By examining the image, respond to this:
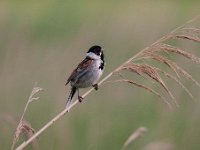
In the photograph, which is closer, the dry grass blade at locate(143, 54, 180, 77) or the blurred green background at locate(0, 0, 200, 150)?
the dry grass blade at locate(143, 54, 180, 77)

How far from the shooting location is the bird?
5535 mm

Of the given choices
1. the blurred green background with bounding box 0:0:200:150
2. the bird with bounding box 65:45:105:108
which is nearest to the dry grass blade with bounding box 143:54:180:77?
the blurred green background with bounding box 0:0:200:150

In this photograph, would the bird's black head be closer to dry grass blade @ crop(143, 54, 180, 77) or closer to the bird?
the bird

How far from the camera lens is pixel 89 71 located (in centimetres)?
560

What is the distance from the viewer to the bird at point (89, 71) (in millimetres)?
5535

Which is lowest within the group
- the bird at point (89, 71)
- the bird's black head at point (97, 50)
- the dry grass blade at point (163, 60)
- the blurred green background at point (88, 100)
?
the blurred green background at point (88, 100)

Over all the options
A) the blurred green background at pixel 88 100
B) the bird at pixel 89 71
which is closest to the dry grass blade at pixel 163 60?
the blurred green background at pixel 88 100

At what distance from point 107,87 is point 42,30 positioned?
11.3 feet

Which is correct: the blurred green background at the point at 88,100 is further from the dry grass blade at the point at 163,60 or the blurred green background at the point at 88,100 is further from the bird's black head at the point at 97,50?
the bird's black head at the point at 97,50

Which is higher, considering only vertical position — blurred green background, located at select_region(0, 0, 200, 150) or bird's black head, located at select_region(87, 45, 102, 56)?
bird's black head, located at select_region(87, 45, 102, 56)

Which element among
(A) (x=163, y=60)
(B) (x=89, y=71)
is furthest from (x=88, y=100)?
(A) (x=163, y=60)

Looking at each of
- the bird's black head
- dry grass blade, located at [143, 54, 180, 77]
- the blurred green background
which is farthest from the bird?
dry grass blade, located at [143, 54, 180, 77]

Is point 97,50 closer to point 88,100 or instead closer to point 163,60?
point 88,100

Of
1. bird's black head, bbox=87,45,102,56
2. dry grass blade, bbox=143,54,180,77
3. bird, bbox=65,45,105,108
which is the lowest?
bird, bbox=65,45,105,108
